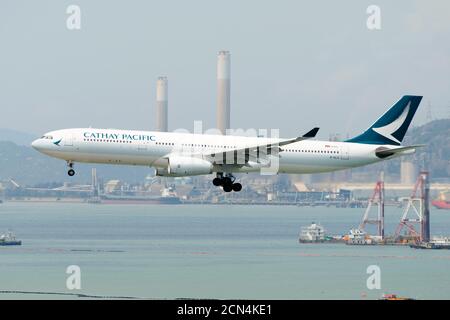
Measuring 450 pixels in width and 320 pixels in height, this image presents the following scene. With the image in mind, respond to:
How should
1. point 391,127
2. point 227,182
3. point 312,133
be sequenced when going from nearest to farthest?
point 312,133
point 227,182
point 391,127

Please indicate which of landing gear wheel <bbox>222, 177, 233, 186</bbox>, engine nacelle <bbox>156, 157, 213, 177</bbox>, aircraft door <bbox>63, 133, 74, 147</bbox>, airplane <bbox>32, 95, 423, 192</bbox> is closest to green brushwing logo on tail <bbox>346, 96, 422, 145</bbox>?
airplane <bbox>32, 95, 423, 192</bbox>

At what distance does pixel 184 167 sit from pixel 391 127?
21.8 meters

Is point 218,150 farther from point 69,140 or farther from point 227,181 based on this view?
point 69,140

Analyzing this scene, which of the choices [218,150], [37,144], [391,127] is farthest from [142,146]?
[391,127]

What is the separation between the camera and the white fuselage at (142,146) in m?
73.1

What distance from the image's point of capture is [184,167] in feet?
244

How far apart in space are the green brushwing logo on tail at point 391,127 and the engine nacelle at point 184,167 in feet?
52.4

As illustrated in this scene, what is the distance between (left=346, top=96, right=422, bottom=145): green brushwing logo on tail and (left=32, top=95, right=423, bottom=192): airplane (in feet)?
0.29

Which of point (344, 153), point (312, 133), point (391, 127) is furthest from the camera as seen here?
point (391, 127)

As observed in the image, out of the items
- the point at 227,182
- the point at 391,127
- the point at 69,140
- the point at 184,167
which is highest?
the point at 391,127

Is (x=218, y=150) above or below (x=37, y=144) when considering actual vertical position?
below

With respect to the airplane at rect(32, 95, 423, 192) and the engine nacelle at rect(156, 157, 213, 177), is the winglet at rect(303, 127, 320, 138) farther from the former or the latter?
the engine nacelle at rect(156, 157, 213, 177)

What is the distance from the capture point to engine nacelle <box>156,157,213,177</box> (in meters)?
74.1
